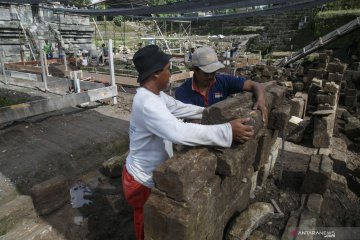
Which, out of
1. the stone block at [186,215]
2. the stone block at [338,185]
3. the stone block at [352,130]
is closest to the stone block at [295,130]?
the stone block at [352,130]

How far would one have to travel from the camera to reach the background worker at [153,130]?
183 cm

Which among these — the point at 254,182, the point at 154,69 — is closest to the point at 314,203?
the point at 254,182

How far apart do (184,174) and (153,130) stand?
354mm

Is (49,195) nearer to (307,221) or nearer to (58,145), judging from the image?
(58,145)

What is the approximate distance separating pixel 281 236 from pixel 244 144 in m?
1.10

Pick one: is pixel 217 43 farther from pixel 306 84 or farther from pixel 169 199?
pixel 169 199

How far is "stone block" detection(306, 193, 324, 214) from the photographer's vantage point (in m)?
3.08

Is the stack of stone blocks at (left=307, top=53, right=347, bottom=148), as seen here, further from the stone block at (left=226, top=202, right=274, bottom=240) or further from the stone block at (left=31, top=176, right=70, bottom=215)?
the stone block at (left=31, top=176, right=70, bottom=215)

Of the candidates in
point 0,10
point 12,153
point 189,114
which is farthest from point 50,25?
point 189,114

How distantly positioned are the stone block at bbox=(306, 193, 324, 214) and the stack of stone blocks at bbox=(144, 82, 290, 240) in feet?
3.20

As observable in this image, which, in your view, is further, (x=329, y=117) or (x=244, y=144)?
(x=329, y=117)

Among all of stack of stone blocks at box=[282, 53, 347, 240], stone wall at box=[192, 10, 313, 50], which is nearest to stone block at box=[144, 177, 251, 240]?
stack of stone blocks at box=[282, 53, 347, 240]

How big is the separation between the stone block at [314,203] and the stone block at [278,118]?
867mm

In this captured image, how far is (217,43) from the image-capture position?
24.2 meters
